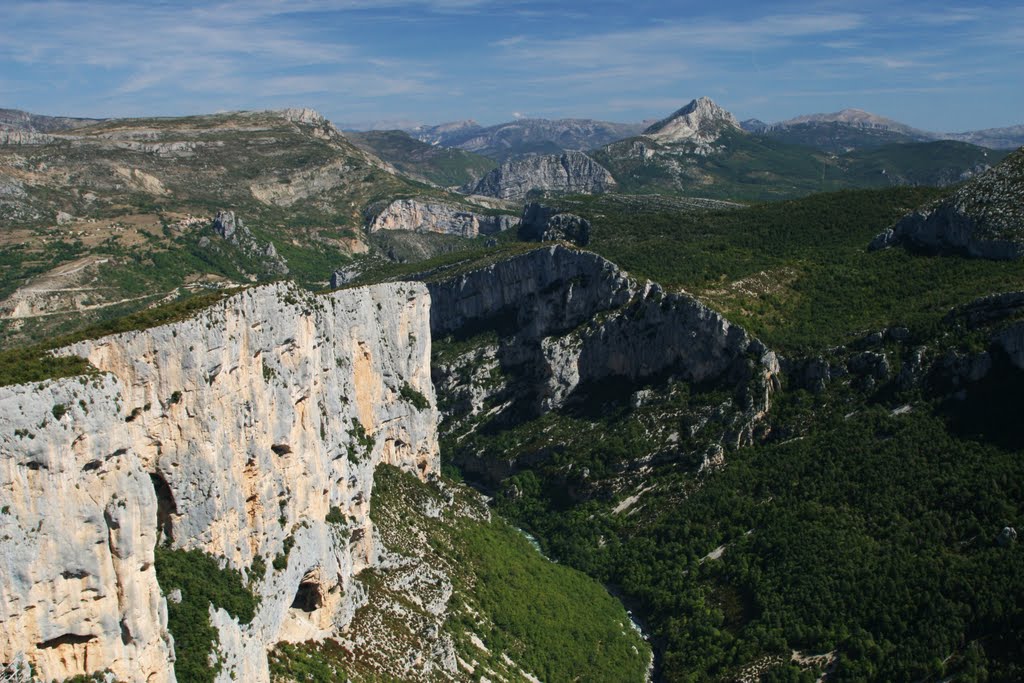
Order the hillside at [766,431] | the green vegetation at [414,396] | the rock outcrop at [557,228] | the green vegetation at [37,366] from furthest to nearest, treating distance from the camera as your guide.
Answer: the rock outcrop at [557,228], the green vegetation at [414,396], the hillside at [766,431], the green vegetation at [37,366]

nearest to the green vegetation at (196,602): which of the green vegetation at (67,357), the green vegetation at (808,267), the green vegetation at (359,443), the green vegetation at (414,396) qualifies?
the green vegetation at (67,357)

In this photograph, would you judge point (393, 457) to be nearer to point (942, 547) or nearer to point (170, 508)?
point (170, 508)

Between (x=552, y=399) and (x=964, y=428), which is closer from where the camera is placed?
(x=964, y=428)

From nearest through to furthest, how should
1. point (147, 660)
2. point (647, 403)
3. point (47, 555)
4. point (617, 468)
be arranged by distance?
point (47, 555) < point (147, 660) < point (617, 468) < point (647, 403)

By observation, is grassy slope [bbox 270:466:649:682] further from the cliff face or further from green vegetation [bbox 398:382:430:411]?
green vegetation [bbox 398:382:430:411]

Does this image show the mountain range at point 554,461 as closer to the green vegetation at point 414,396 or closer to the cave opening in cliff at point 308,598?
the cave opening in cliff at point 308,598

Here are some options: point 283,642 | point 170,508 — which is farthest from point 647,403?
point 170,508
